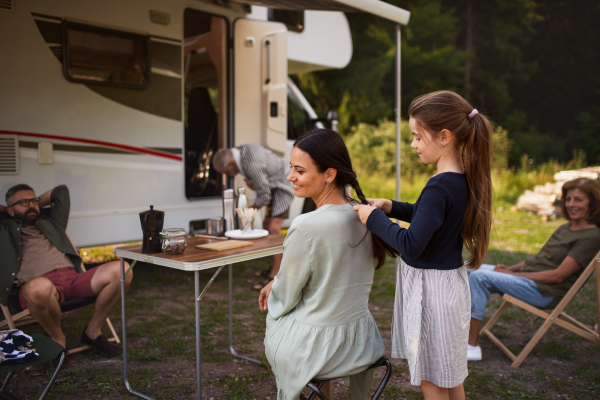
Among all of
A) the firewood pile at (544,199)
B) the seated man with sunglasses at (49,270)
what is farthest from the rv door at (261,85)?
the firewood pile at (544,199)

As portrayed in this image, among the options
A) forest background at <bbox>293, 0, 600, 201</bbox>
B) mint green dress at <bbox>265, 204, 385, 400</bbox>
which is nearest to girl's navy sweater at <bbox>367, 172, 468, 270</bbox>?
mint green dress at <bbox>265, 204, 385, 400</bbox>

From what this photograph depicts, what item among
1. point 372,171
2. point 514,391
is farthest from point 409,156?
point 514,391

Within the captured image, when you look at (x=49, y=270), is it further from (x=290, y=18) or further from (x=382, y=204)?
A: (x=290, y=18)

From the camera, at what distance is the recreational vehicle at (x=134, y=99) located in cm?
350

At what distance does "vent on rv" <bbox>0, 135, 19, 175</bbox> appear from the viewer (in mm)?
3363

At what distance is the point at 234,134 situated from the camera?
15.6 feet

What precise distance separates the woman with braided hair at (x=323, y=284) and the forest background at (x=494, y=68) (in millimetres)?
12374

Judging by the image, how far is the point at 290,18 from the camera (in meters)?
5.32

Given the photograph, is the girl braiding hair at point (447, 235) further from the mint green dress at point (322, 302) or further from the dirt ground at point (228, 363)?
the dirt ground at point (228, 363)

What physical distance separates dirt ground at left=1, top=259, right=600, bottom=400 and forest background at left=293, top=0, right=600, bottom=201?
10.6 metres

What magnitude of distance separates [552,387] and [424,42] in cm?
1637

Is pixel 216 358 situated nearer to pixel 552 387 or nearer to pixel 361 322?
pixel 361 322

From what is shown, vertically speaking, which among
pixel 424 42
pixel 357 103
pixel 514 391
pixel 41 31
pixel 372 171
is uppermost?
pixel 424 42

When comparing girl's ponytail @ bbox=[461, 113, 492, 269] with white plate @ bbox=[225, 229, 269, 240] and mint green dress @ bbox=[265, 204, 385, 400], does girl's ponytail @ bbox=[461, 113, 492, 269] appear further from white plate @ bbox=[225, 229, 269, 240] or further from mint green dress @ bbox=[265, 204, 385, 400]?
white plate @ bbox=[225, 229, 269, 240]
